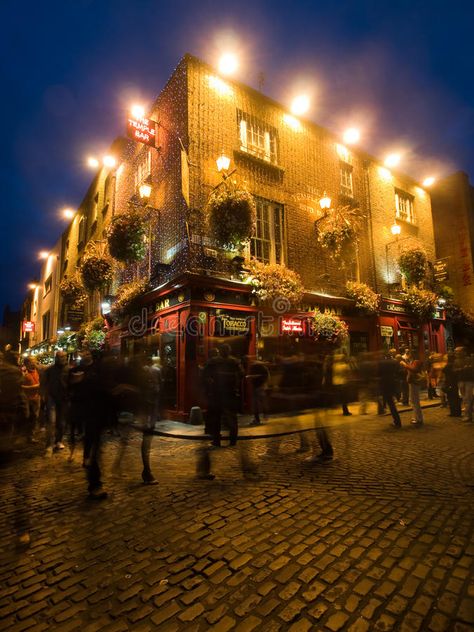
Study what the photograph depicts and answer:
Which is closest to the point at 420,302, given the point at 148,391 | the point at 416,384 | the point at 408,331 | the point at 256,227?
the point at 408,331

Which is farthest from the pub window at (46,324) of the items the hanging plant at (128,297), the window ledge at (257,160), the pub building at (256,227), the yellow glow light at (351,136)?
the yellow glow light at (351,136)

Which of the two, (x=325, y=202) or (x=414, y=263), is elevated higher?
(x=325, y=202)

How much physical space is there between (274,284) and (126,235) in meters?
5.27

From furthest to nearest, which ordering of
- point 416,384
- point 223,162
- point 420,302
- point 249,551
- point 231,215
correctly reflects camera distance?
point 420,302
point 223,162
point 231,215
point 416,384
point 249,551

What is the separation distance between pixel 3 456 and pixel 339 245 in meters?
12.1

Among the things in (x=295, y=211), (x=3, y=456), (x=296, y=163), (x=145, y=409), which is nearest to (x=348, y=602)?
(x=145, y=409)

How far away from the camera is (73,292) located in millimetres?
16734

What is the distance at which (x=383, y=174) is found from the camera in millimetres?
18125

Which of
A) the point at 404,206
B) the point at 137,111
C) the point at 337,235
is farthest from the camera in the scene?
the point at 404,206

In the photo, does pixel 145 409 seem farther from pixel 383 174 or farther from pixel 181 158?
pixel 383 174

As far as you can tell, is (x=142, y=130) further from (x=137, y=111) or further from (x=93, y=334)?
(x=93, y=334)

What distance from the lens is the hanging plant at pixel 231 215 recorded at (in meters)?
10.4

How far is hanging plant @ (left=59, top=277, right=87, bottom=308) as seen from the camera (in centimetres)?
1661

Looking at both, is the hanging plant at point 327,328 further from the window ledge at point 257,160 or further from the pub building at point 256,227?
the window ledge at point 257,160
